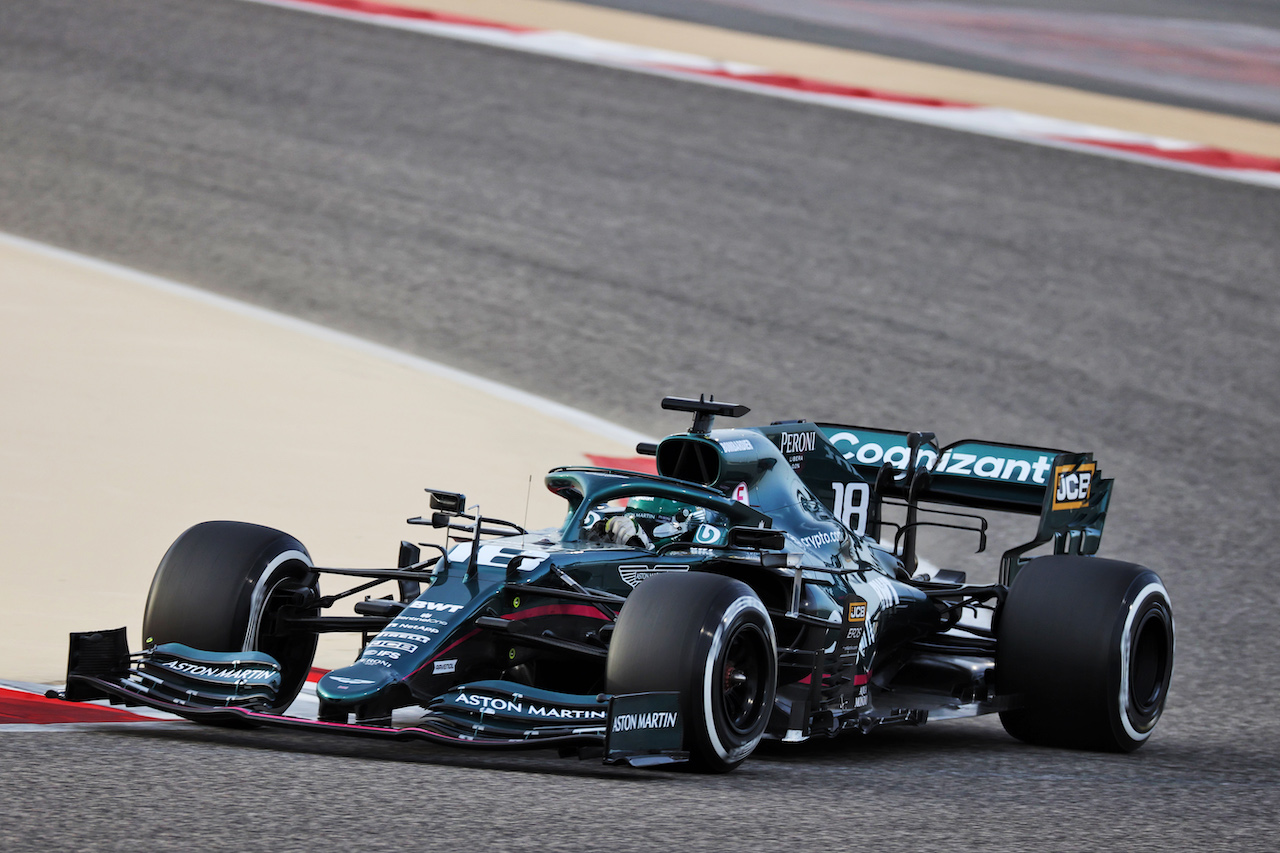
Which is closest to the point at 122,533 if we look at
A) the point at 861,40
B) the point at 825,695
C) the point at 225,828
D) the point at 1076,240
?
the point at 825,695

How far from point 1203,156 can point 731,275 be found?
6835 mm

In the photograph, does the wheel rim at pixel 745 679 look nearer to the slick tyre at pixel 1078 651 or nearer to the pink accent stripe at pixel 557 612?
the pink accent stripe at pixel 557 612

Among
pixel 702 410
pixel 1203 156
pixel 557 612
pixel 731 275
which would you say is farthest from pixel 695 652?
pixel 1203 156

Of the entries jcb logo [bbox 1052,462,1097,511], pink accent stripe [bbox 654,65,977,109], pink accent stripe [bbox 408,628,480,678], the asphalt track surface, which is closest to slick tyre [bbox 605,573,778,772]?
the asphalt track surface

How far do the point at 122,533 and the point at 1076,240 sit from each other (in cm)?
1132

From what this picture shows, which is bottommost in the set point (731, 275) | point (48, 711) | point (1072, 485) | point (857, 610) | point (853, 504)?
point (48, 711)

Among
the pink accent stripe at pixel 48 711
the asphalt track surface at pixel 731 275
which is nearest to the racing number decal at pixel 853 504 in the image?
the asphalt track surface at pixel 731 275

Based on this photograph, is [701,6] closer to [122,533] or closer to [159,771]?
[122,533]

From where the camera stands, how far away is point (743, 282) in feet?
55.4

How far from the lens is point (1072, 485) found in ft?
29.0

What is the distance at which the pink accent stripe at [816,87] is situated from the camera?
71.2 ft

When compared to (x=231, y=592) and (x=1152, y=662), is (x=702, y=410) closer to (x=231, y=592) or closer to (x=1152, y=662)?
(x=231, y=592)

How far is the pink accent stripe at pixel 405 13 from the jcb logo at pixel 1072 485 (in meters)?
15.6

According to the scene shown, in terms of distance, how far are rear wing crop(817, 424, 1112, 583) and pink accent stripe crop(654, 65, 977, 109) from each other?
13.2 meters
